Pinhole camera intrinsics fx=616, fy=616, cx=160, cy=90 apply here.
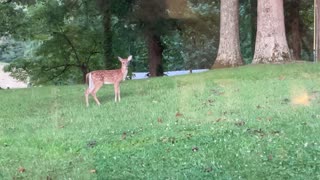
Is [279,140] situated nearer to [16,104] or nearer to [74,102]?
[74,102]

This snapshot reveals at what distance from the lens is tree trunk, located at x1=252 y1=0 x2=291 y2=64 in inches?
685

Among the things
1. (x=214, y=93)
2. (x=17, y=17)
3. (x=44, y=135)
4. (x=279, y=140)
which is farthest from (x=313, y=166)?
(x=17, y=17)

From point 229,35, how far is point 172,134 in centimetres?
1083

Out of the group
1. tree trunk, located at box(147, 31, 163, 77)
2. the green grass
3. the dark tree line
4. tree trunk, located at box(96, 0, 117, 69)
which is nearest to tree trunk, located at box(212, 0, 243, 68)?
the dark tree line

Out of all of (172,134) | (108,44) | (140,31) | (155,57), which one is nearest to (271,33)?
(172,134)

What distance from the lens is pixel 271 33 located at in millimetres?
17531

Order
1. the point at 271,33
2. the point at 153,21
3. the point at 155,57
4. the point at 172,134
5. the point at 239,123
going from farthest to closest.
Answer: the point at 155,57, the point at 153,21, the point at 271,33, the point at 239,123, the point at 172,134

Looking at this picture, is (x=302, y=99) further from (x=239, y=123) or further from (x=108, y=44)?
(x=108, y=44)

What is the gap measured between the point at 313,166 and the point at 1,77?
35.8m

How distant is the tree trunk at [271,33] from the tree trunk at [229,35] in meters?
1.21

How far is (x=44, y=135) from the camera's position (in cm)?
899

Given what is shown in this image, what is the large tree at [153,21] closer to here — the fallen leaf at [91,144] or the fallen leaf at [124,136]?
the fallen leaf at [124,136]

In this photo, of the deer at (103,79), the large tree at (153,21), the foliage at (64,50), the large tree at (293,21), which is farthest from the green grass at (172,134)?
the foliage at (64,50)

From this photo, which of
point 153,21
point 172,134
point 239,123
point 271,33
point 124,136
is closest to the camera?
point 172,134
